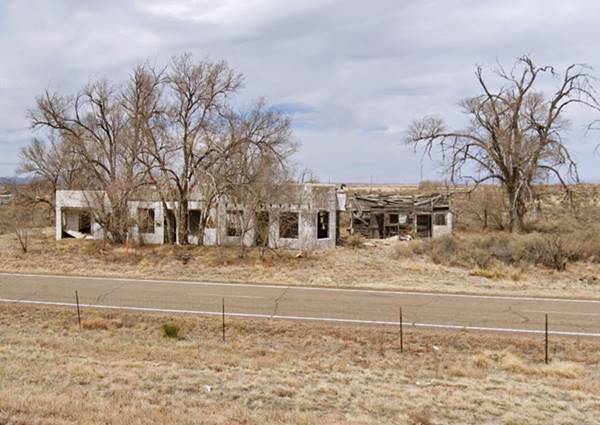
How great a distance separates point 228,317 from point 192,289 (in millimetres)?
5606

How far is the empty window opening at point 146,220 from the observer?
3728 centimetres

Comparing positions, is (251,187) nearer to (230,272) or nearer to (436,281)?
(230,272)

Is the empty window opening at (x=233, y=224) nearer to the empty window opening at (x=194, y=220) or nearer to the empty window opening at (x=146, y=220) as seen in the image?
the empty window opening at (x=194, y=220)

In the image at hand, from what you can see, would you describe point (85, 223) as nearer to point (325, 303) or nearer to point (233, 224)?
point (233, 224)

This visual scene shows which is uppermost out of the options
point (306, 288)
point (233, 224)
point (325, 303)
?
point (233, 224)

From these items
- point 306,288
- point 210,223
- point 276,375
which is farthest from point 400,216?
point 276,375

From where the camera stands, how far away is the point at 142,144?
34594 millimetres

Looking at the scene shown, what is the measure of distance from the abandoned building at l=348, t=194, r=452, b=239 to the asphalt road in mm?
23845

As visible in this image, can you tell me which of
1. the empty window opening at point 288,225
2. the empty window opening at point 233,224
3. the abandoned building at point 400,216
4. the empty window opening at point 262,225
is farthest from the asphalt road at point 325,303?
the abandoned building at point 400,216

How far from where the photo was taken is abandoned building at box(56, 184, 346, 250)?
33500 mm

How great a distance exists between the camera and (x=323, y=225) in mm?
39844

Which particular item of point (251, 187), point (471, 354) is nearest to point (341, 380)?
point (471, 354)

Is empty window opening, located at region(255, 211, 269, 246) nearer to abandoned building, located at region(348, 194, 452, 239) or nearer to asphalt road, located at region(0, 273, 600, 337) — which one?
asphalt road, located at region(0, 273, 600, 337)

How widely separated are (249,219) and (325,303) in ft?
45.6
